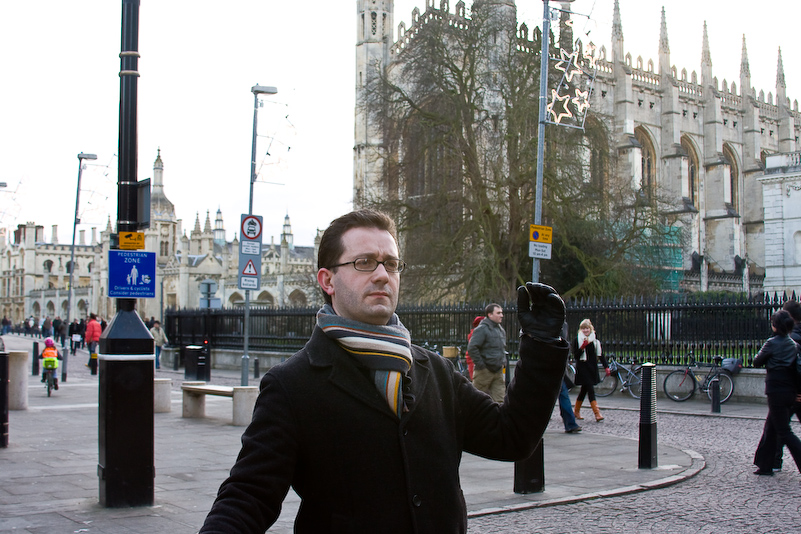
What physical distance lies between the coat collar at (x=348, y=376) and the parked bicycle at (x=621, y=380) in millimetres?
14526

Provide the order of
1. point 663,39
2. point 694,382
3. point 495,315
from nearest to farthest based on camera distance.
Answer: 1. point 495,315
2. point 694,382
3. point 663,39

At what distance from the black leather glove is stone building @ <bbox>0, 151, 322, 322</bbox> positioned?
6040 cm

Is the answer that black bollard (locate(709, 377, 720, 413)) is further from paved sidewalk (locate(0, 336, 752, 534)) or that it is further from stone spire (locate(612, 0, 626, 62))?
stone spire (locate(612, 0, 626, 62))

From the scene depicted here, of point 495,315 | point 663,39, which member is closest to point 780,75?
point 663,39

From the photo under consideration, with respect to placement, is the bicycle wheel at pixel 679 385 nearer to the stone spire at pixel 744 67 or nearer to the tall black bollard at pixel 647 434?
the tall black bollard at pixel 647 434

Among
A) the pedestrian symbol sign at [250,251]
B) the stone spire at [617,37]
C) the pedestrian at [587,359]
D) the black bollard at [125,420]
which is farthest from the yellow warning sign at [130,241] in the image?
the stone spire at [617,37]

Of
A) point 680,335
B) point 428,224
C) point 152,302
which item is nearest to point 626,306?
point 680,335

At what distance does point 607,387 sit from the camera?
56.1 ft

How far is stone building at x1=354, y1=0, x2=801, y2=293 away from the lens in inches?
1996

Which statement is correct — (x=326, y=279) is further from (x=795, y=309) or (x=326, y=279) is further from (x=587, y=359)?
(x=587, y=359)

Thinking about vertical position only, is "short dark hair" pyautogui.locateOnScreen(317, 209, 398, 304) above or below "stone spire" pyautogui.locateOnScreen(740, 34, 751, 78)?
below

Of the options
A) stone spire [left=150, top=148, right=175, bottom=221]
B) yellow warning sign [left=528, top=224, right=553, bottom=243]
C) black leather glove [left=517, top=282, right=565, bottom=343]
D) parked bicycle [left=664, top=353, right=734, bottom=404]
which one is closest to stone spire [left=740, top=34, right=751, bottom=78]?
parked bicycle [left=664, top=353, right=734, bottom=404]

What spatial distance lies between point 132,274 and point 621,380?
1205 centimetres

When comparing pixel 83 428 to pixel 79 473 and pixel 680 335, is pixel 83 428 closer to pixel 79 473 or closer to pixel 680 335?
pixel 79 473
